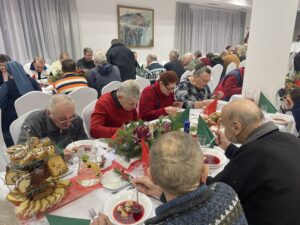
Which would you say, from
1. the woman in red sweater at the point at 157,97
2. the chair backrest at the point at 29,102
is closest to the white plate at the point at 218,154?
the woman in red sweater at the point at 157,97

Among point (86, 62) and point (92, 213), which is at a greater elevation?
point (86, 62)

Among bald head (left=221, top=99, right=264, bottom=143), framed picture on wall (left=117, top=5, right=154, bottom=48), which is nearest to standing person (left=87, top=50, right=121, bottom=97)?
bald head (left=221, top=99, right=264, bottom=143)

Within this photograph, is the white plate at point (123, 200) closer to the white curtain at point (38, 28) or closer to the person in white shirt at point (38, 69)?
the person in white shirt at point (38, 69)

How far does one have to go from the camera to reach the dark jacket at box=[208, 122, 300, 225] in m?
1.06

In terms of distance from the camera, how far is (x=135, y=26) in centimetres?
739

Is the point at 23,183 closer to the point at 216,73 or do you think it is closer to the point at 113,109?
the point at 113,109

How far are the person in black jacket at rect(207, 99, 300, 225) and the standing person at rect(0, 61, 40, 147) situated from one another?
246 cm

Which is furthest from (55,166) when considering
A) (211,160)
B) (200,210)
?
(211,160)

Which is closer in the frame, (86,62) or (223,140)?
(223,140)

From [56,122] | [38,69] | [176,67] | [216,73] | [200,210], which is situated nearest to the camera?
[200,210]

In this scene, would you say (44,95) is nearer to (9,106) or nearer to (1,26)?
(9,106)

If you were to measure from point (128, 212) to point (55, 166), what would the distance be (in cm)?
42

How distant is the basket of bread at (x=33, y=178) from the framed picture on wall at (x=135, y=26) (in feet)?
21.5

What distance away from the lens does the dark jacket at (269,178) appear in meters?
1.06
